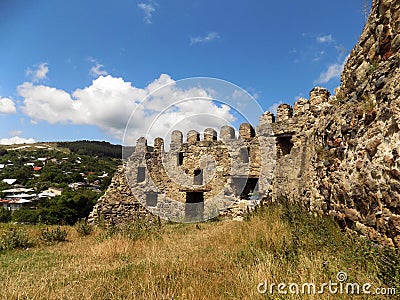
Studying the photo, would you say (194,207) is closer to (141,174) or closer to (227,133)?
(141,174)

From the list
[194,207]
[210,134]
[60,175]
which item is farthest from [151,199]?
[60,175]

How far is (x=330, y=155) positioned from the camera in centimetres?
431

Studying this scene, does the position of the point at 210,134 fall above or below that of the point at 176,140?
above

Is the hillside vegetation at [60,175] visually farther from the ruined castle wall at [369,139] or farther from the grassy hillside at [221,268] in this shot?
the ruined castle wall at [369,139]

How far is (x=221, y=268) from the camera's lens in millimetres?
3451

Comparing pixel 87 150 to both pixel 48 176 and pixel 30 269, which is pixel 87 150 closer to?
pixel 48 176

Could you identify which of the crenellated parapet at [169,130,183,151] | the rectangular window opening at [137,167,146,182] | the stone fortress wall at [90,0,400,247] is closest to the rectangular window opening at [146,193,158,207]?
the rectangular window opening at [137,167,146,182]

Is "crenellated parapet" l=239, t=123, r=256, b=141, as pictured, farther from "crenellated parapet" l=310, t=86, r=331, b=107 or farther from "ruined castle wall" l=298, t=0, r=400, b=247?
"ruined castle wall" l=298, t=0, r=400, b=247

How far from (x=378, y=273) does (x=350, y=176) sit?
1435 mm

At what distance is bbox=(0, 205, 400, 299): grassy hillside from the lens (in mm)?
2479

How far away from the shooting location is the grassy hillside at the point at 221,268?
248 centimetres

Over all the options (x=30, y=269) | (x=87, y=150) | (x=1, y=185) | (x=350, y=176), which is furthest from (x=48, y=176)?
(x=350, y=176)

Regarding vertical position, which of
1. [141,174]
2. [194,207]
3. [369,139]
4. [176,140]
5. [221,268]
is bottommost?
[194,207]

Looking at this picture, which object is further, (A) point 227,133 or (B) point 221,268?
(A) point 227,133
